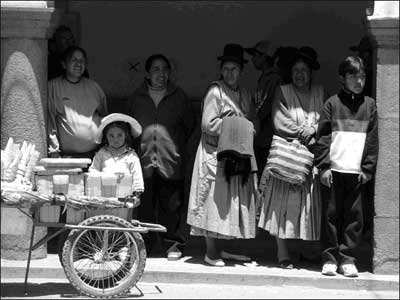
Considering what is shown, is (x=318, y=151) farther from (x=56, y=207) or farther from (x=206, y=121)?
(x=56, y=207)

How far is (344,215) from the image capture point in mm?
10789

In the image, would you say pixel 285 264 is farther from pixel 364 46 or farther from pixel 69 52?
pixel 69 52

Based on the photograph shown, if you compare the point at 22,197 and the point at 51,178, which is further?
the point at 51,178

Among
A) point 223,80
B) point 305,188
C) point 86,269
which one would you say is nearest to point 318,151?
point 305,188

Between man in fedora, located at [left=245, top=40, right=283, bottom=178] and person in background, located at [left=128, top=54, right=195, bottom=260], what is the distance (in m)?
0.65

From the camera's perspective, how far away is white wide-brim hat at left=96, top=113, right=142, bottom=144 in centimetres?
1066

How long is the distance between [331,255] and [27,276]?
2.64 metres

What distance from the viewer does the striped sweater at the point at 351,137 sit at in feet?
34.9

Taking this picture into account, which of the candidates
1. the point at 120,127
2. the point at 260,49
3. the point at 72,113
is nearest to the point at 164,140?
the point at 120,127

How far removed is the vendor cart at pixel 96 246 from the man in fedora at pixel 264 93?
6.31 feet

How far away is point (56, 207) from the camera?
9914mm

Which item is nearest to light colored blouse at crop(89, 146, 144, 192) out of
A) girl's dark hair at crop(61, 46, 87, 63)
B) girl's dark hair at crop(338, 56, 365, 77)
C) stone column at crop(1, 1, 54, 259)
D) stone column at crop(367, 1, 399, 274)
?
stone column at crop(1, 1, 54, 259)

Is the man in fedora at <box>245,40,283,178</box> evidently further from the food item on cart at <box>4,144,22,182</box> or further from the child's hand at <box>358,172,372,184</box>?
the food item on cart at <box>4,144,22,182</box>

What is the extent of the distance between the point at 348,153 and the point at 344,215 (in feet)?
1.82
